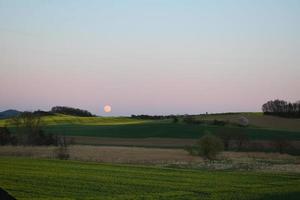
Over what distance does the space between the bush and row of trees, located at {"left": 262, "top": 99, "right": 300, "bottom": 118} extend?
75.1 metres

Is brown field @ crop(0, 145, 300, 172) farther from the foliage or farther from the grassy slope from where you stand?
the foliage

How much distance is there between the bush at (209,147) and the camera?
57.3m

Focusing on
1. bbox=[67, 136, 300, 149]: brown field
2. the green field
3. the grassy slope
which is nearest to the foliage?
the green field

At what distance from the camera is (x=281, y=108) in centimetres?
14175

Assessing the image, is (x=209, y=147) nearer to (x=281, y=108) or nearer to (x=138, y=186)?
(x=138, y=186)

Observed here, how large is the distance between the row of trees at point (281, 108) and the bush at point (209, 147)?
7511 cm

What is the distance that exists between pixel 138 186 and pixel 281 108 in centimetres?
12133

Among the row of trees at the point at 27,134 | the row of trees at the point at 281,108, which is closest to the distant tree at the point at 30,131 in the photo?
the row of trees at the point at 27,134

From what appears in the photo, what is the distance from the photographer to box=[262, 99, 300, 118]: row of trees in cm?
12988

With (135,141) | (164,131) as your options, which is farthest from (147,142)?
(164,131)

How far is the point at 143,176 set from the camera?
109 ft

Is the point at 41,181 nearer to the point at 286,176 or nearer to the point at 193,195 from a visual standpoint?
the point at 193,195

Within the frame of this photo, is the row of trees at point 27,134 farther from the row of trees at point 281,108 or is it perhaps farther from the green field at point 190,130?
the row of trees at point 281,108

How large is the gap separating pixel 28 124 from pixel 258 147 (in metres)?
40.6
